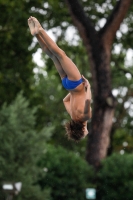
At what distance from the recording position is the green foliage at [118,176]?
25.8m

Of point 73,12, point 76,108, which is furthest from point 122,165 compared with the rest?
point 76,108

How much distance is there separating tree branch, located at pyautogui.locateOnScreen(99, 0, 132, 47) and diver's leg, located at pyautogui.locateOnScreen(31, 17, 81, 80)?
1494cm

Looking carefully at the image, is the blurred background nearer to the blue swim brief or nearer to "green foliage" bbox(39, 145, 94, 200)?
"green foliage" bbox(39, 145, 94, 200)

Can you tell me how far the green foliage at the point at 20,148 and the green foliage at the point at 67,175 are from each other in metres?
0.52

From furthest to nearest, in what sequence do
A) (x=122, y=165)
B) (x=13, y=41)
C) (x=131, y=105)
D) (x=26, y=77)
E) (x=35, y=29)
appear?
(x=131, y=105) < (x=26, y=77) < (x=13, y=41) < (x=122, y=165) < (x=35, y=29)

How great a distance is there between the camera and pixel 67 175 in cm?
2598

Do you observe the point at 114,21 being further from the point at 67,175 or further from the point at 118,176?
the point at 67,175

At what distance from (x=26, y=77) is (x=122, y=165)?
9.08 metres

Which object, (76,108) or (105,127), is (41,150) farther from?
(76,108)

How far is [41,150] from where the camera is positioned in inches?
1044

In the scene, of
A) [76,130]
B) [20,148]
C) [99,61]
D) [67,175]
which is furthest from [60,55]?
[20,148]

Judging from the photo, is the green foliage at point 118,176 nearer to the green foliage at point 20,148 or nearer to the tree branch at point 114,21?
the green foliage at point 20,148

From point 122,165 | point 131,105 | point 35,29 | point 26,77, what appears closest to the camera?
point 35,29

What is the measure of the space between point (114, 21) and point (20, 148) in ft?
19.6
